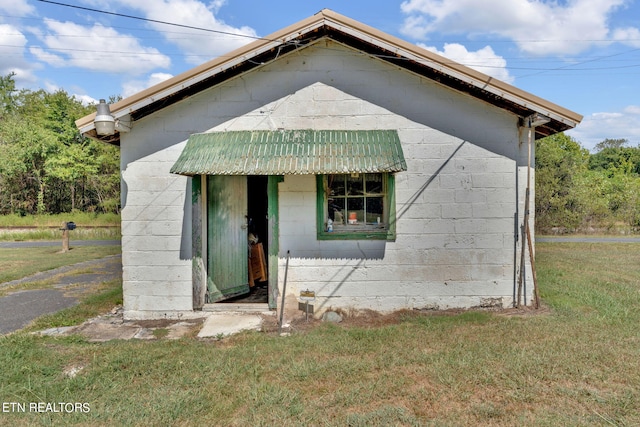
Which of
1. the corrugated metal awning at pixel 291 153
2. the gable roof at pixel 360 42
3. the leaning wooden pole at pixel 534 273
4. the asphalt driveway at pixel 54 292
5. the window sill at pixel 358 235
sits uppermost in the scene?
the gable roof at pixel 360 42

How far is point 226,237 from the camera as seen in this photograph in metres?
6.34

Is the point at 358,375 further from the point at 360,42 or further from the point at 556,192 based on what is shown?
the point at 556,192

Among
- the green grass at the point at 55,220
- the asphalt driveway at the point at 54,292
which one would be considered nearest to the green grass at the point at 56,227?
the green grass at the point at 55,220

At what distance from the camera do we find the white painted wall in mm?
5637

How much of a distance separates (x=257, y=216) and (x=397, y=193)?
124 inches

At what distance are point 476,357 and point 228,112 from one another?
477 cm

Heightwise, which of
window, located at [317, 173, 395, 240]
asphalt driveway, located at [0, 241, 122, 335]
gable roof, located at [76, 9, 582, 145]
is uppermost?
gable roof, located at [76, 9, 582, 145]

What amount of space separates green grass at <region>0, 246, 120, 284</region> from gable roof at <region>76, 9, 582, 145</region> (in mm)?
6765

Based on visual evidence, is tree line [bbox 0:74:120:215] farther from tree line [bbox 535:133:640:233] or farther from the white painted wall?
tree line [bbox 535:133:640:233]

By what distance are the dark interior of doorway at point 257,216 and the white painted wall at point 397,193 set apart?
1.42 meters

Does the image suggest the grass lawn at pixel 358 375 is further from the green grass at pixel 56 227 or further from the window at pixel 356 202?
the green grass at pixel 56 227

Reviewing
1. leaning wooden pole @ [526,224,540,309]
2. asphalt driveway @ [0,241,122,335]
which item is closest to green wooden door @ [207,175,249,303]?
asphalt driveway @ [0,241,122,335]

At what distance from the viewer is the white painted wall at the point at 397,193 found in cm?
564

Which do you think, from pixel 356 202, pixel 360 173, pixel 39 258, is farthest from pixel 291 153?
pixel 39 258
